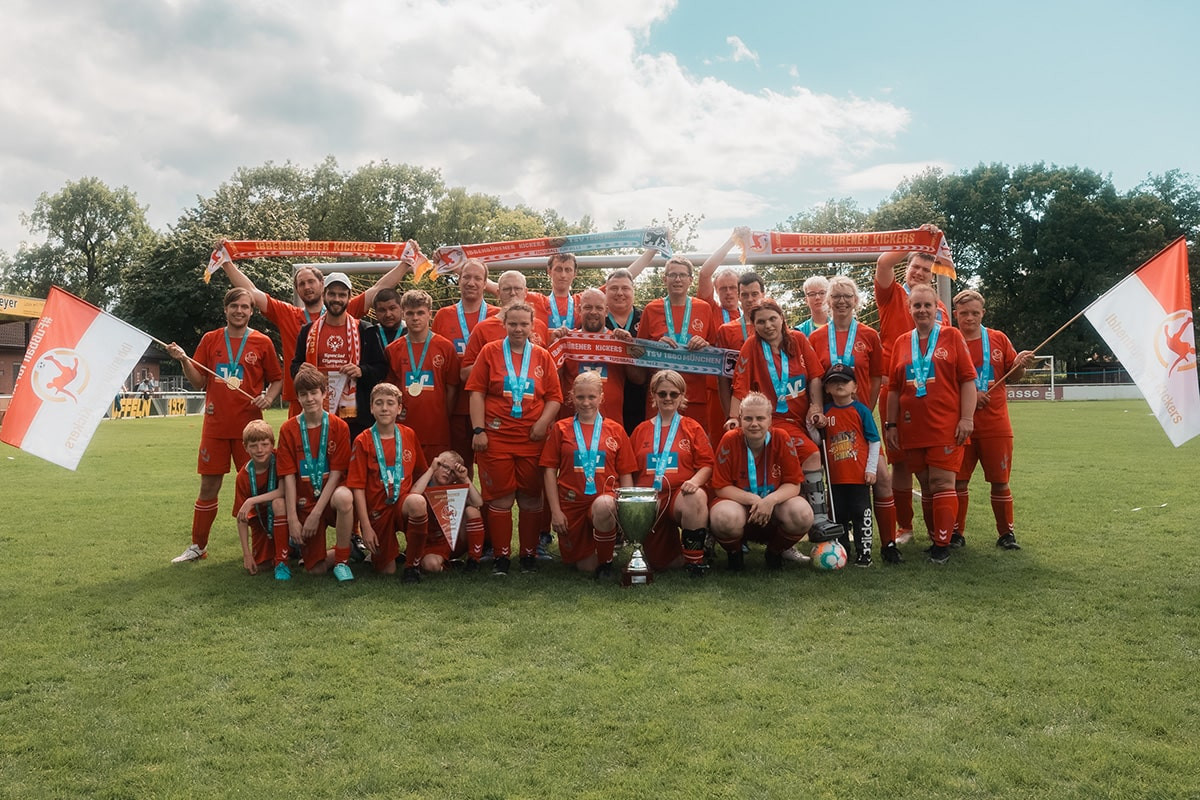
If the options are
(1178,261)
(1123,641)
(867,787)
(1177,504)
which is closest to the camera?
(867,787)

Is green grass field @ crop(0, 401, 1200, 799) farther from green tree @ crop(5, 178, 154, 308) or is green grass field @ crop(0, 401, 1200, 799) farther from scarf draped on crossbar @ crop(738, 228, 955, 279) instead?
green tree @ crop(5, 178, 154, 308)

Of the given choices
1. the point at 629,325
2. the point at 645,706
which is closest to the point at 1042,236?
the point at 629,325

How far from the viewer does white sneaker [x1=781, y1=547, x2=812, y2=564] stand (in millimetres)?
5922

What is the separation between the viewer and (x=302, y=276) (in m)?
6.53

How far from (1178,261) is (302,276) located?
6.18 metres

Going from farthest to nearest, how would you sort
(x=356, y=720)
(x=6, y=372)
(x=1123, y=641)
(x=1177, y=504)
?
(x=6, y=372), (x=1177, y=504), (x=1123, y=641), (x=356, y=720)

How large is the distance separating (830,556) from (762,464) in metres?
0.74

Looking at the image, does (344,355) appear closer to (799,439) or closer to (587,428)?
(587,428)

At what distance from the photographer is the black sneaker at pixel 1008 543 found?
20.6 feet

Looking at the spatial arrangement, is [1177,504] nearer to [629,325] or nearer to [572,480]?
[629,325]

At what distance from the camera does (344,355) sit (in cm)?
620


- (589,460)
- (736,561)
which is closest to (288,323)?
(589,460)

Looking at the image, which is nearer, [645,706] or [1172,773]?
[1172,773]

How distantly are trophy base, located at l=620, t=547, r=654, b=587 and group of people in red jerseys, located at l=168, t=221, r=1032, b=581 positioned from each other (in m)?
0.28
